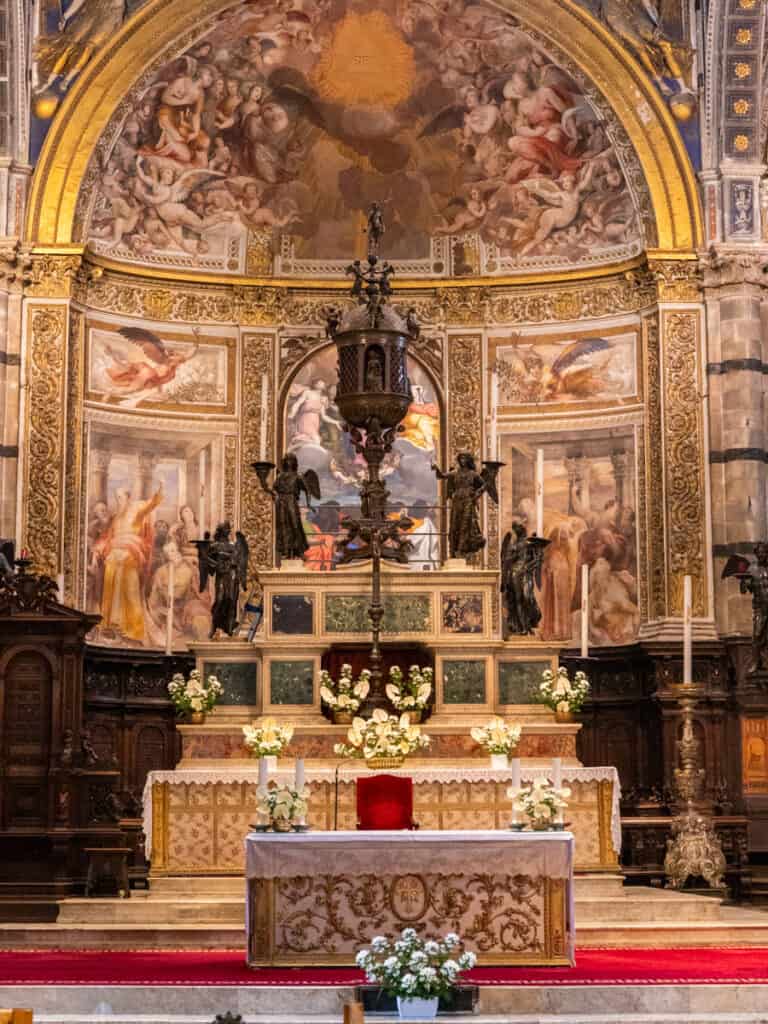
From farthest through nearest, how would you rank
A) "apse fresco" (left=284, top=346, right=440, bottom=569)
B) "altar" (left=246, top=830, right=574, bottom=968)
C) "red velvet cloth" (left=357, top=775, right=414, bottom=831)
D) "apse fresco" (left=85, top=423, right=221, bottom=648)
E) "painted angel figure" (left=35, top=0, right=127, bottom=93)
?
"apse fresco" (left=284, top=346, right=440, bottom=569)
"apse fresco" (left=85, top=423, right=221, bottom=648)
"painted angel figure" (left=35, top=0, right=127, bottom=93)
"red velvet cloth" (left=357, top=775, right=414, bottom=831)
"altar" (left=246, top=830, right=574, bottom=968)

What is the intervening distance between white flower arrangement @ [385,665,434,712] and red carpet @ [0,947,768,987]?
4.10 metres

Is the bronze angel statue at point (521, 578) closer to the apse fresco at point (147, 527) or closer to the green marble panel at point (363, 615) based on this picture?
the green marble panel at point (363, 615)

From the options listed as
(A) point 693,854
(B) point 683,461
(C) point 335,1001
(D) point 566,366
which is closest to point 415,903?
(C) point 335,1001

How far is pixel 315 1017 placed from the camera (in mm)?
13055

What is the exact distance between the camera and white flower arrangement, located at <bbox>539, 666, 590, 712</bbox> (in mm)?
20219

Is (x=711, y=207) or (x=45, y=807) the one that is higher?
(x=711, y=207)

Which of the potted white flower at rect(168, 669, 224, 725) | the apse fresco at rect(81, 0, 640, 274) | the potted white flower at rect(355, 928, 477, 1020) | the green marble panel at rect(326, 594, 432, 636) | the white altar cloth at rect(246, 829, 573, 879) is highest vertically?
the apse fresco at rect(81, 0, 640, 274)

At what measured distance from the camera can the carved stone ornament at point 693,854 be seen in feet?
69.6

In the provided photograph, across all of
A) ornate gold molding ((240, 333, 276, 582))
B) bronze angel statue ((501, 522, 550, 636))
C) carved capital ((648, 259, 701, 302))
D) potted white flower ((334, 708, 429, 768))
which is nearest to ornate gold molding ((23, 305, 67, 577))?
ornate gold molding ((240, 333, 276, 582))

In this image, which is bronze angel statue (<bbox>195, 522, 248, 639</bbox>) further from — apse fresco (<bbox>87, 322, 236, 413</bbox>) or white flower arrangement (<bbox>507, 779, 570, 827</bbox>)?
white flower arrangement (<bbox>507, 779, 570, 827</bbox>)

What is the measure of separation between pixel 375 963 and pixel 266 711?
7.91 metres

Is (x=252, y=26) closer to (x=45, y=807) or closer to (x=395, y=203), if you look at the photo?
(x=395, y=203)

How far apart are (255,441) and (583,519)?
4.86 metres

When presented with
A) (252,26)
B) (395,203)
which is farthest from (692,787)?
(252,26)
